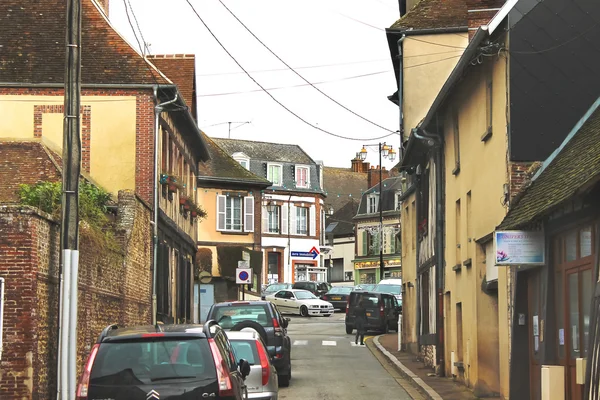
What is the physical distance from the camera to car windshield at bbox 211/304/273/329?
72.4ft

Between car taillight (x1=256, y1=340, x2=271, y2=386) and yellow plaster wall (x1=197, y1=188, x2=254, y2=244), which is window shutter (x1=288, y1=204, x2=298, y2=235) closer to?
yellow plaster wall (x1=197, y1=188, x2=254, y2=244)

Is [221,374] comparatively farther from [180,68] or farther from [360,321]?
[360,321]

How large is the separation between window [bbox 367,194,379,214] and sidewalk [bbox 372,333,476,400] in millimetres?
48202

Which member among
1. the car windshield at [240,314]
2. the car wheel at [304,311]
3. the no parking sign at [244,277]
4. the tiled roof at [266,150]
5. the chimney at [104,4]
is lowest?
the car wheel at [304,311]

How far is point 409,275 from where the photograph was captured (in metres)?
33.4

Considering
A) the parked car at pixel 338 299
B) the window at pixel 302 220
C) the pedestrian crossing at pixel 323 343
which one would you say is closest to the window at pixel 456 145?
the pedestrian crossing at pixel 323 343

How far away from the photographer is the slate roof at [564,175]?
12797mm

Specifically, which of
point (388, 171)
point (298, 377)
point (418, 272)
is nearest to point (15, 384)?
point (298, 377)

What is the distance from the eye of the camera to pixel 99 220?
70.2 ft

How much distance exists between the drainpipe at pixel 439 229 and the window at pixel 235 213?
31.6 meters

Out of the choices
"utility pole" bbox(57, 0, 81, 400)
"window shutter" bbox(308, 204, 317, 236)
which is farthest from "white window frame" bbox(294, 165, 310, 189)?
"utility pole" bbox(57, 0, 81, 400)

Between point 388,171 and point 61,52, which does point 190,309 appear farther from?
point 388,171

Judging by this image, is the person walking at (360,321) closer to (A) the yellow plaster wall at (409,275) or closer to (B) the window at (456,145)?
(A) the yellow plaster wall at (409,275)

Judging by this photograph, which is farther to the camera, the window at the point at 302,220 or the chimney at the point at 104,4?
the window at the point at 302,220
